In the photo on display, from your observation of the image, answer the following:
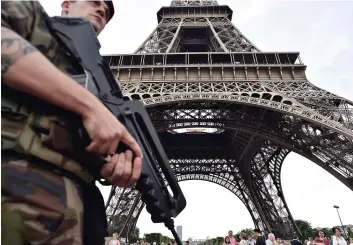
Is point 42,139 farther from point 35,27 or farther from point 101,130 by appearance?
point 35,27

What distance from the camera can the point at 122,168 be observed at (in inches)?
44.2

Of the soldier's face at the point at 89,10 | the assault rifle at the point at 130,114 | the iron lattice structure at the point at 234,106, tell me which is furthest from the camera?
the iron lattice structure at the point at 234,106

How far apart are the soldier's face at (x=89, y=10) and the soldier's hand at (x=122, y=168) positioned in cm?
77

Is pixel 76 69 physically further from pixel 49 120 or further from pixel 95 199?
pixel 95 199

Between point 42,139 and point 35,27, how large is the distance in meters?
0.44

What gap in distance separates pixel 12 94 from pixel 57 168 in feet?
0.97

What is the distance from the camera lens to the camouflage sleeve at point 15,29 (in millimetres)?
907

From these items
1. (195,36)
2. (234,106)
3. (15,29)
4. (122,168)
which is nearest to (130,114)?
(122,168)

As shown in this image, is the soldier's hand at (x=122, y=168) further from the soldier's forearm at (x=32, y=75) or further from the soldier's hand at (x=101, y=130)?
the soldier's forearm at (x=32, y=75)

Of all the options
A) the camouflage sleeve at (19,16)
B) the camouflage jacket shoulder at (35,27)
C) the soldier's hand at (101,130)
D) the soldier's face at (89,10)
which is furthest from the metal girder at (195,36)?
the soldier's hand at (101,130)

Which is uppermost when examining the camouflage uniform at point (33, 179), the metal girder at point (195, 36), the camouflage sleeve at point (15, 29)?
the metal girder at point (195, 36)

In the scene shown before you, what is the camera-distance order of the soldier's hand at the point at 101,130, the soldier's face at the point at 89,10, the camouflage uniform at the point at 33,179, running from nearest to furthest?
the camouflage uniform at the point at 33,179 → the soldier's hand at the point at 101,130 → the soldier's face at the point at 89,10

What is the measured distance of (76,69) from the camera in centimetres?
128

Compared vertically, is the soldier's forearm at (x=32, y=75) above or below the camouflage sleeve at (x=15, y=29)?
below
